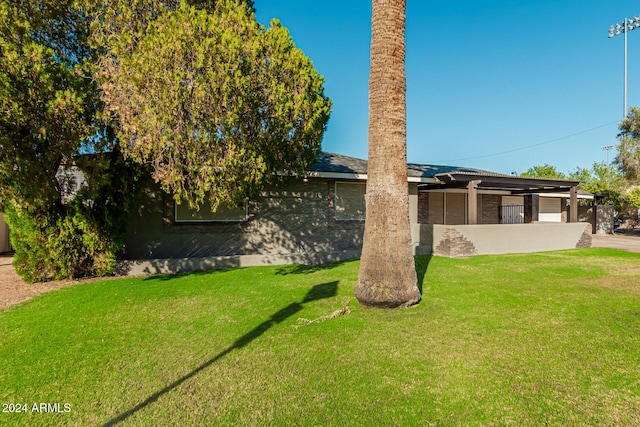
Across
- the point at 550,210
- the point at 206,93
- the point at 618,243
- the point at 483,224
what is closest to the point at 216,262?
the point at 206,93

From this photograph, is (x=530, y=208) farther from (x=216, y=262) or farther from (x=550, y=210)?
(x=216, y=262)

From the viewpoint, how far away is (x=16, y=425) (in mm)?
2967

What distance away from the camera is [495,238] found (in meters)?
13.8

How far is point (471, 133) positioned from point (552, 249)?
59.1 ft

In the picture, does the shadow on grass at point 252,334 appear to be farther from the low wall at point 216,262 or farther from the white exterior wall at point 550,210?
the white exterior wall at point 550,210

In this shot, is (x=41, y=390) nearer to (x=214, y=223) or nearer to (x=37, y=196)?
(x=37, y=196)

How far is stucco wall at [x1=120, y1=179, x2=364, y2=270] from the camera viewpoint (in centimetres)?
1057

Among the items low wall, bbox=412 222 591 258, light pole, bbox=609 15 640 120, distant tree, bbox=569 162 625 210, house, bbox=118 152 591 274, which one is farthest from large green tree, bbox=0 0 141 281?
light pole, bbox=609 15 640 120

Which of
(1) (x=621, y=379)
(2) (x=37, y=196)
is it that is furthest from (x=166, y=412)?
(2) (x=37, y=196)

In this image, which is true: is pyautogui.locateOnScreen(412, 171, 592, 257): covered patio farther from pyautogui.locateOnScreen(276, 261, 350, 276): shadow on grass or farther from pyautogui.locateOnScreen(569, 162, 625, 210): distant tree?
pyautogui.locateOnScreen(569, 162, 625, 210): distant tree

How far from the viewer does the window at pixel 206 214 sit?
1095cm

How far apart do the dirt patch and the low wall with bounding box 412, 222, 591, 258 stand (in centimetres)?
1099

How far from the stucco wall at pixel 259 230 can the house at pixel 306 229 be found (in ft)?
0.09

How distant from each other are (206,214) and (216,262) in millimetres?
1764
